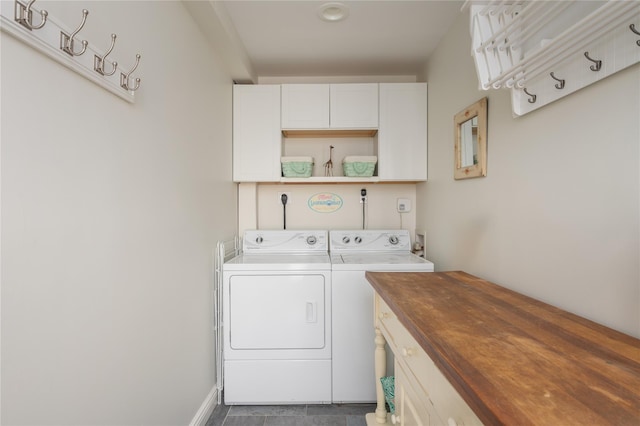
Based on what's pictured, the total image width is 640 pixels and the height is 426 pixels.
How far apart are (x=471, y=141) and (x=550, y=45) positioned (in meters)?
0.84

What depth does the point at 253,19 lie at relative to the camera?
6.08 ft

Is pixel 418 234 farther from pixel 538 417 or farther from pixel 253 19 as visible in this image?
pixel 538 417

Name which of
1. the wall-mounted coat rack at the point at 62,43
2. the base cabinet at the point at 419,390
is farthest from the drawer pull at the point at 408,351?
the wall-mounted coat rack at the point at 62,43

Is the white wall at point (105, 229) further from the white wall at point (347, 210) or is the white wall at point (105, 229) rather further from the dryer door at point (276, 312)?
the white wall at point (347, 210)

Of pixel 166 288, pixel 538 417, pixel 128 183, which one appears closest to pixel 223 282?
pixel 166 288

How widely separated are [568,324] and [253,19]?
2.15 m

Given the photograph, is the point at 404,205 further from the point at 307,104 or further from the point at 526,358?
the point at 526,358

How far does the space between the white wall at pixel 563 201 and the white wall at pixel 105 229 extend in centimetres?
155

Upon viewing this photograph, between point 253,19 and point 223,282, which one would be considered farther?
point 223,282

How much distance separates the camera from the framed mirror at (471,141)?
1503mm

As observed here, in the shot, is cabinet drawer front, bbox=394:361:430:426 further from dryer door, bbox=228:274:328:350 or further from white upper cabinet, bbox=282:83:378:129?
white upper cabinet, bbox=282:83:378:129

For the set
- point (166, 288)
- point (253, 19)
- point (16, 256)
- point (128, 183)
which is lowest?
point (166, 288)

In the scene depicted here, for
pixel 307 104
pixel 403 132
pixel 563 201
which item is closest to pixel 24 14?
pixel 563 201

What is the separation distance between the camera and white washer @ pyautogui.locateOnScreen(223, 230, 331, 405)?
197 cm
